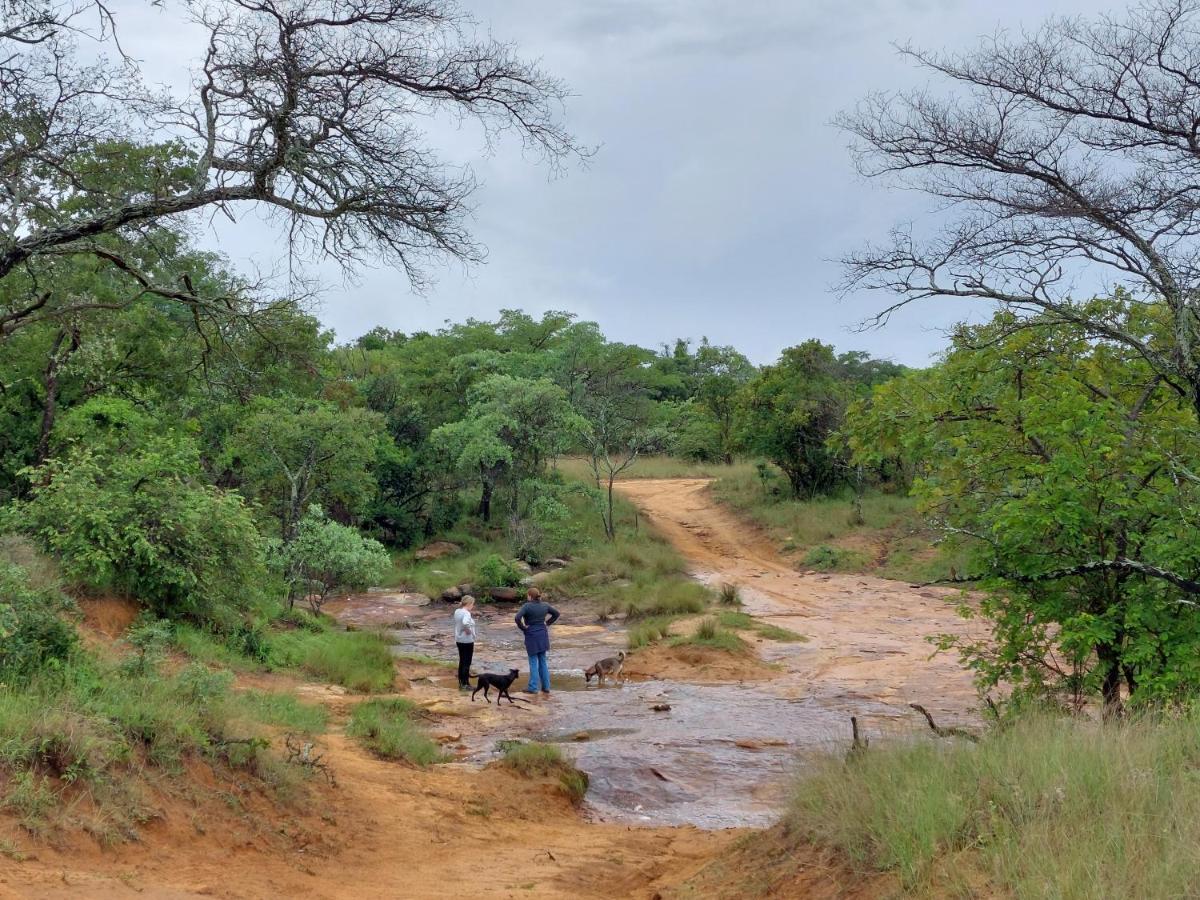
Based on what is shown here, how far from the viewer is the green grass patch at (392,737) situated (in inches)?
411

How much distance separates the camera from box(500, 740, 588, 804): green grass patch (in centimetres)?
980

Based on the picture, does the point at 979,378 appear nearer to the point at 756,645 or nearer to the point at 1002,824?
the point at 1002,824

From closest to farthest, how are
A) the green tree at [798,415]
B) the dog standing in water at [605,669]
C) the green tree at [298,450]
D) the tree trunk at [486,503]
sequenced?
1. the dog standing in water at [605,669]
2. the green tree at [298,450]
3. the tree trunk at [486,503]
4. the green tree at [798,415]

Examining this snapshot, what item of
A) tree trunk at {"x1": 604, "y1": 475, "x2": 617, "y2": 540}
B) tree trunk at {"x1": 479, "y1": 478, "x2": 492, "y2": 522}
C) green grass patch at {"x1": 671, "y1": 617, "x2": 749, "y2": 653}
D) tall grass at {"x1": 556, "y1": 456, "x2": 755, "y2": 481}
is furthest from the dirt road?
tall grass at {"x1": 556, "y1": 456, "x2": 755, "y2": 481}

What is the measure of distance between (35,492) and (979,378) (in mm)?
11613

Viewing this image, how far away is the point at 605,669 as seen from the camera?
15875 millimetres

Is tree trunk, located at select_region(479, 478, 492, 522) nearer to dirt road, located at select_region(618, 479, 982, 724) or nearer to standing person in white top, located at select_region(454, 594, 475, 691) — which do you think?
dirt road, located at select_region(618, 479, 982, 724)

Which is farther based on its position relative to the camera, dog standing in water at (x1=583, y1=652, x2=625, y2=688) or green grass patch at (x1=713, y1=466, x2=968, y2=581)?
green grass patch at (x1=713, y1=466, x2=968, y2=581)

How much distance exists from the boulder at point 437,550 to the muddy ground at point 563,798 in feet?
34.2

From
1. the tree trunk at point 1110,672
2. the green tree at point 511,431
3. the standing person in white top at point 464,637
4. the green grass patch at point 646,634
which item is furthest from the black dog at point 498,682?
the green tree at point 511,431

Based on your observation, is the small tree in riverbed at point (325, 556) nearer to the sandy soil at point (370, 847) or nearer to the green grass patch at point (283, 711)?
the green grass patch at point (283, 711)

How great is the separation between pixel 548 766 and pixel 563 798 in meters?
0.47

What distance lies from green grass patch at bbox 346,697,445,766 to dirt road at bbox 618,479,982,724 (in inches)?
225

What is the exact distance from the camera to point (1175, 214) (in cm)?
852
